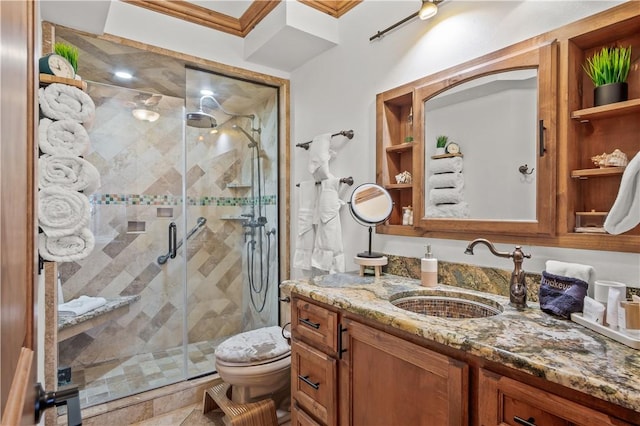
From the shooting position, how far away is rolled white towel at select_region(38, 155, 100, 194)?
3.85 ft

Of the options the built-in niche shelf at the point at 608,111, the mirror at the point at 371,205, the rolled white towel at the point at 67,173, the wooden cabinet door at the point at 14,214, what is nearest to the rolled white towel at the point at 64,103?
the rolled white towel at the point at 67,173

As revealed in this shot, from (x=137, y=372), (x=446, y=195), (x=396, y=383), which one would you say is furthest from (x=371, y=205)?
(x=137, y=372)

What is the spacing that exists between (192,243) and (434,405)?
2.43 metres

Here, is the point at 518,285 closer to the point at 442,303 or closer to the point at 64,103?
the point at 442,303

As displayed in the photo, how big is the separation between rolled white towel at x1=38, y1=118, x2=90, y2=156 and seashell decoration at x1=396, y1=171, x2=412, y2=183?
4.64 feet

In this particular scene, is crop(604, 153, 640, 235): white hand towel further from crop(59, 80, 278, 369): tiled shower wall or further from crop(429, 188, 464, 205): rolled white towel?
crop(59, 80, 278, 369): tiled shower wall

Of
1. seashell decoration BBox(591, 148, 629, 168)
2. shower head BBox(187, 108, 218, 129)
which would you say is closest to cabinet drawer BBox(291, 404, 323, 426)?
seashell decoration BBox(591, 148, 629, 168)

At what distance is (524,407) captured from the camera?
0.85 m

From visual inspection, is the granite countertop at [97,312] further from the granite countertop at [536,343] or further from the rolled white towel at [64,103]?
the granite countertop at [536,343]

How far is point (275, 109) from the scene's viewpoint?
2.88 m

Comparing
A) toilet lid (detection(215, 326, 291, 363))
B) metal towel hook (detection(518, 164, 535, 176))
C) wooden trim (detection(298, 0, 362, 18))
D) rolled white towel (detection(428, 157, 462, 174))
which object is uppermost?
wooden trim (detection(298, 0, 362, 18))

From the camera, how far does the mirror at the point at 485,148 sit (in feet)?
4.56

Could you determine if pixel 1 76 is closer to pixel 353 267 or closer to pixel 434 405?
pixel 434 405

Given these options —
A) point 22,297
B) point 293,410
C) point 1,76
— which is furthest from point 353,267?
point 1,76
